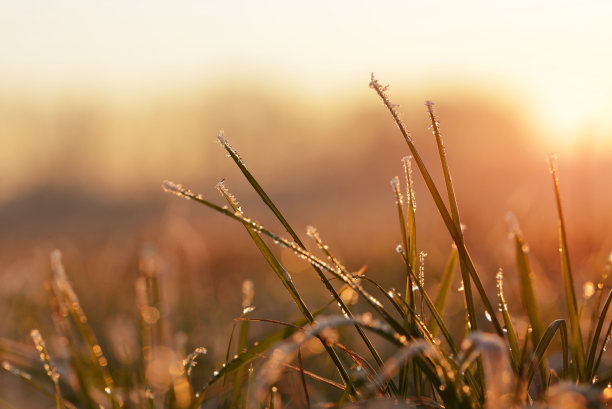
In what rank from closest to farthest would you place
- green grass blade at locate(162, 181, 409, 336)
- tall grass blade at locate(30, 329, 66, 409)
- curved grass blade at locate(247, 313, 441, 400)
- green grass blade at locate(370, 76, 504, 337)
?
curved grass blade at locate(247, 313, 441, 400), green grass blade at locate(162, 181, 409, 336), green grass blade at locate(370, 76, 504, 337), tall grass blade at locate(30, 329, 66, 409)

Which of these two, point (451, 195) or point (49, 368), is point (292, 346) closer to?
point (451, 195)

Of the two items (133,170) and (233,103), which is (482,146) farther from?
(133,170)

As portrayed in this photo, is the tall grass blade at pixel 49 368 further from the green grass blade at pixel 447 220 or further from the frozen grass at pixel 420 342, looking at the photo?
the green grass blade at pixel 447 220

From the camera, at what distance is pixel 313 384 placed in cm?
260

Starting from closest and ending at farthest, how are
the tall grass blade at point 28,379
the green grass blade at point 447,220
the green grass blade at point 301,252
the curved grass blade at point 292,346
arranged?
the curved grass blade at point 292,346
the green grass blade at point 301,252
the green grass blade at point 447,220
the tall grass blade at point 28,379

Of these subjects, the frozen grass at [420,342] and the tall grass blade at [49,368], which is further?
the tall grass blade at [49,368]

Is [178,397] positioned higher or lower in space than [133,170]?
higher

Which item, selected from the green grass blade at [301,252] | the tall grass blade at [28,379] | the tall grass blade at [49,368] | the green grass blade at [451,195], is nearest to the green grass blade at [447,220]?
the green grass blade at [451,195]

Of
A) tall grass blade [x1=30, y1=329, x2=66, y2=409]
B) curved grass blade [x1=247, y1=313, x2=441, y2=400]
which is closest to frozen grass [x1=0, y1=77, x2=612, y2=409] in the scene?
curved grass blade [x1=247, y1=313, x2=441, y2=400]

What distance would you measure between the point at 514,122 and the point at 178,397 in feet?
133

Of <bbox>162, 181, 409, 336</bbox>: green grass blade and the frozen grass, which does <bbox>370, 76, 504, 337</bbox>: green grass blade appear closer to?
the frozen grass

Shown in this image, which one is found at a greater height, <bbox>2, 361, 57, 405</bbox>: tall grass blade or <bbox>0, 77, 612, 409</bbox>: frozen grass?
<bbox>0, 77, 612, 409</bbox>: frozen grass

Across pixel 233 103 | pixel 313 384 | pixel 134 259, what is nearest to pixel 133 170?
pixel 233 103

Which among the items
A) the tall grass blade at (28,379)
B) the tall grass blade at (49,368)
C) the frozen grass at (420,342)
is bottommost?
the tall grass blade at (28,379)
